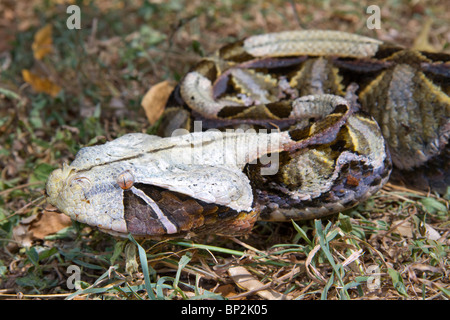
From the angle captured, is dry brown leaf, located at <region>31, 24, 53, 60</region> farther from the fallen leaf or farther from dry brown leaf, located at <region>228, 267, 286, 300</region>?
the fallen leaf

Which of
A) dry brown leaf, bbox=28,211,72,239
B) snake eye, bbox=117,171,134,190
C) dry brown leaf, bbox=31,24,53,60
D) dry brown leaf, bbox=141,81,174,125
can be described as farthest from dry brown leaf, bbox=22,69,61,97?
snake eye, bbox=117,171,134,190

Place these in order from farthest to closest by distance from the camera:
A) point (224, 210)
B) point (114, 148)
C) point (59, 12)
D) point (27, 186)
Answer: point (59, 12)
point (27, 186)
point (114, 148)
point (224, 210)

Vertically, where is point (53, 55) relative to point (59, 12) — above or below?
below

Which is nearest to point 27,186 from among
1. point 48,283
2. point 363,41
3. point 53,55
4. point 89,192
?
point 48,283

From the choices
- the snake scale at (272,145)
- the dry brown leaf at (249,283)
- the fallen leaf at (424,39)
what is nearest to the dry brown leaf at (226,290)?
the dry brown leaf at (249,283)

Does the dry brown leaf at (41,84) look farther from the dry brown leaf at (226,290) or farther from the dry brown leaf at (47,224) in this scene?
the dry brown leaf at (226,290)
